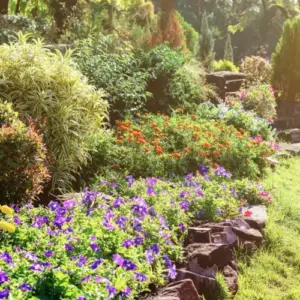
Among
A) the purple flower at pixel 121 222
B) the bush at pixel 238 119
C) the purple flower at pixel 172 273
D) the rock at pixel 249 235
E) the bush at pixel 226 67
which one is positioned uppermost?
the bush at pixel 226 67

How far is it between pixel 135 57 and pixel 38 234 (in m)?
6.39

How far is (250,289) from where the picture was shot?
3.95 m

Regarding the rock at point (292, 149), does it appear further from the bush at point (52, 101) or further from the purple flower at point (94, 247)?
the purple flower at point (94, 247)

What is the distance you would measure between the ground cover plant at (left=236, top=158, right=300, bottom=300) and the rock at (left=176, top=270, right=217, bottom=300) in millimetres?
239

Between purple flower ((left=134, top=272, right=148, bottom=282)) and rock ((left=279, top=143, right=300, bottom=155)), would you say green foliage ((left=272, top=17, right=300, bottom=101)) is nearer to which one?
rock ((left=279, top=143, right=300, bottom=155))

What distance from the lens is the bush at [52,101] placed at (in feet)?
17.6

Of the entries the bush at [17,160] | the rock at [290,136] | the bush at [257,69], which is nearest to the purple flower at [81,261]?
the bush at [17,160]

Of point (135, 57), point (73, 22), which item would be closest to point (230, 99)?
point (135, 57)

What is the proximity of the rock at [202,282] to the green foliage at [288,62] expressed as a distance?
10937 mm

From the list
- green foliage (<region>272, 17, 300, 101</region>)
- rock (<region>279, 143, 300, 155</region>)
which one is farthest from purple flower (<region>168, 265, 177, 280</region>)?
green foliage (<region>272, 17, 300, 101</region>)

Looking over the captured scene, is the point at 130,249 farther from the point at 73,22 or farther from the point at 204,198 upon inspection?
the point at 73,22

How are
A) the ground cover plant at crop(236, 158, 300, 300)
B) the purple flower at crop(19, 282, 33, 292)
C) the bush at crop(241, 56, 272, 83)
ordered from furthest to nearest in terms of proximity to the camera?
the bush at crop(241, 56, 272, 83), the ground cover plant at crop(236, 158, 300, 300), the purple flower at crop(19, 282, 33, 292)

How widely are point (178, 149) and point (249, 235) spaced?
242 centimetres

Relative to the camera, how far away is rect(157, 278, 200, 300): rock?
318 centimetres
